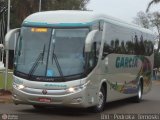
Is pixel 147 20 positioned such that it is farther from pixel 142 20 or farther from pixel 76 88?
pixel 76 88

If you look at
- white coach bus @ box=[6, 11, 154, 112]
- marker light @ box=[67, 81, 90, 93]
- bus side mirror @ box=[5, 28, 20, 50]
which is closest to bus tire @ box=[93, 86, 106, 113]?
white coach bus @ box=[6, 11, 154, 112]

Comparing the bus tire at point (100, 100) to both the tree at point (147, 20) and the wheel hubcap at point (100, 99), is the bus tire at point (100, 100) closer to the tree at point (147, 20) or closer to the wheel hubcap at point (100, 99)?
the wheel hubcap at point (100, 99)

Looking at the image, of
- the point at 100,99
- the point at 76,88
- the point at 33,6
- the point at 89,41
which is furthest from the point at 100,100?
the point at 33,6

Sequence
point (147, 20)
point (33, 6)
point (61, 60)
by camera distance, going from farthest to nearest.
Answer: point (147, 20) < point (33, 6) < point (61, 60)

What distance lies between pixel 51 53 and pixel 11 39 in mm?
1456

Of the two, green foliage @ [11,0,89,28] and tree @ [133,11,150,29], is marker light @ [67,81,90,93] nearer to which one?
green foliage @ [11,0,89,28]

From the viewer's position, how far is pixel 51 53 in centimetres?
1659

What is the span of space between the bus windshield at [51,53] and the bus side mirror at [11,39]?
11.7 inches

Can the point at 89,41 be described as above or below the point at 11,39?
above

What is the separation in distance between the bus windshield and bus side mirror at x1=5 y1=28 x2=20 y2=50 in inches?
11.7

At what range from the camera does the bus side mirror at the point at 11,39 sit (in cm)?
1689

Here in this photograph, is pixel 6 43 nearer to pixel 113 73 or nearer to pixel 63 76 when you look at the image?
pixel 63 76

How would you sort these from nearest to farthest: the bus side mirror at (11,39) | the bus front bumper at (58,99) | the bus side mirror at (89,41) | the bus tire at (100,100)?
the bus side mirror at (89,41), the bus front bumper at (58,99), the bus side mirror at (11,39), the bus tire at (100,100)

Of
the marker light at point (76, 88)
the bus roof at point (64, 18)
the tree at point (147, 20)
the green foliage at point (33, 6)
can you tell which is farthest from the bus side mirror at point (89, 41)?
the tree at point (147, 20)
